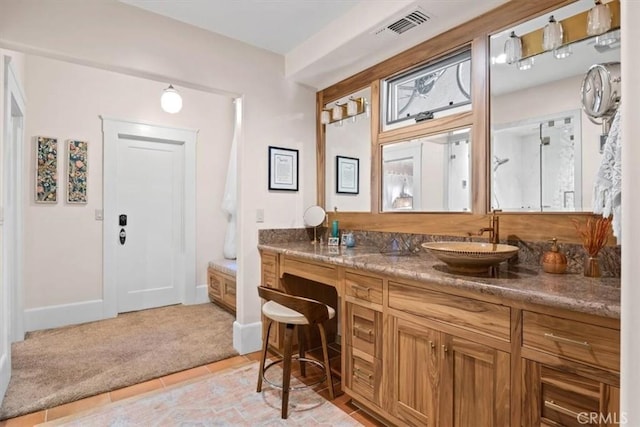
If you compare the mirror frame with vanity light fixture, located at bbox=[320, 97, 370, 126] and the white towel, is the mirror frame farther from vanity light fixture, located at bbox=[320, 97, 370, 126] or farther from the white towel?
the white towel

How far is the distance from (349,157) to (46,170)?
302 centimetres

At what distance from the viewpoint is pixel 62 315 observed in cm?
346

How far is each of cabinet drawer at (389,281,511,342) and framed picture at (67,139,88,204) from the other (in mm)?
3451

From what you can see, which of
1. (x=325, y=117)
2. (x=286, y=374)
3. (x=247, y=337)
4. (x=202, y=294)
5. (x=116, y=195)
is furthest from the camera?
(x=202, y=294)

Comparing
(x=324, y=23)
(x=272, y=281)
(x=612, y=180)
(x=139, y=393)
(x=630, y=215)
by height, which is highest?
(x=324, y=23)

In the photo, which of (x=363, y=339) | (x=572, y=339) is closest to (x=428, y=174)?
(x=363, y=339)

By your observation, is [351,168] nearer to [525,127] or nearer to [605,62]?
[525,127]

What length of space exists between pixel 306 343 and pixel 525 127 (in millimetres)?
2258

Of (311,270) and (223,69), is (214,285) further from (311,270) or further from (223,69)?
(223,69)

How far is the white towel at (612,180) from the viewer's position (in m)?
1.17

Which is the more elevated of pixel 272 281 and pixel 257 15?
pixel 257 15

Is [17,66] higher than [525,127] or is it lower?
higher

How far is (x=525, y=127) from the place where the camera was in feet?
6.23

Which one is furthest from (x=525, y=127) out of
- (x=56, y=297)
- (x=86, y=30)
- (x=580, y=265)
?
(x=56, y=297)
